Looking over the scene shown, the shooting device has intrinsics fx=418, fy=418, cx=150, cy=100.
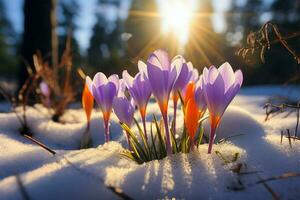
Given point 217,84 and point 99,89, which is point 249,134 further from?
point 99,89

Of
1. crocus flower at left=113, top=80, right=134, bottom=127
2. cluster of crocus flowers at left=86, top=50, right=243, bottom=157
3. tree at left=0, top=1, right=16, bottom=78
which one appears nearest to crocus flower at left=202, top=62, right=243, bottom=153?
cluster of crocus flowers at left=86, top=50, right=243, bottom=157

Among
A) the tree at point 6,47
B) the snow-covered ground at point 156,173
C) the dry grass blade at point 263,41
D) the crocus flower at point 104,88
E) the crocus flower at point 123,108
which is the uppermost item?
the dry grass blade at point 263,41

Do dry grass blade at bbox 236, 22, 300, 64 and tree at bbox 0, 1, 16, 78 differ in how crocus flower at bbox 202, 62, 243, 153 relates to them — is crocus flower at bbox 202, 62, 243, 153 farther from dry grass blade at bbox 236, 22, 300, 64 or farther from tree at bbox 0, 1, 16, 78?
tree at bbox 0, 1, 16, 78

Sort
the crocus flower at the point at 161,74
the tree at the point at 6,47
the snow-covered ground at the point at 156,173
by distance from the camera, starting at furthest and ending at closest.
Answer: the tree at the point at 6,47 → the crocus flower at the point at 161,74 → the snow-covered ground at the point at 156,173

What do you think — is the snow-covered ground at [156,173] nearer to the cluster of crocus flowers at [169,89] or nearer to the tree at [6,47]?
the cluster of crocus flowers at [169,89]

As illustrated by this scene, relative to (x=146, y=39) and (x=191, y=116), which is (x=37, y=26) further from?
(x=146, y=39)

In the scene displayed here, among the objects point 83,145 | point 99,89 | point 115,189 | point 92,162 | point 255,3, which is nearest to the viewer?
point 115,189

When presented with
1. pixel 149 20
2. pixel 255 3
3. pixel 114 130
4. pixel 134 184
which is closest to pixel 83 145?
pixel 114 130

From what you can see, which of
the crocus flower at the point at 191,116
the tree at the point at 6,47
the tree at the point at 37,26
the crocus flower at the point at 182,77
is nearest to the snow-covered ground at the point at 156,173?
the crocus flower at the point at 191,116
